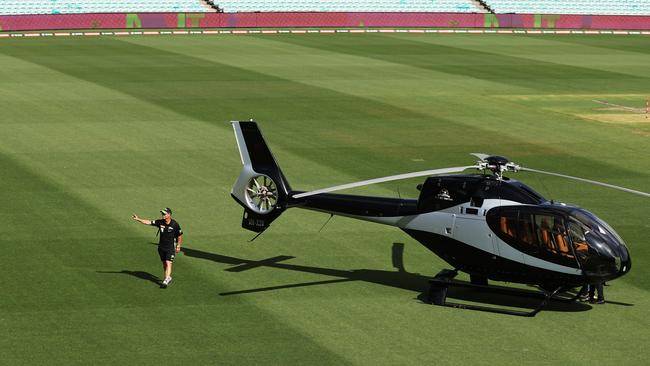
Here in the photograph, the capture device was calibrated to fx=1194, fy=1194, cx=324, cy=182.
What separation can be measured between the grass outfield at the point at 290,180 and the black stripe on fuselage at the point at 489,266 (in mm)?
810

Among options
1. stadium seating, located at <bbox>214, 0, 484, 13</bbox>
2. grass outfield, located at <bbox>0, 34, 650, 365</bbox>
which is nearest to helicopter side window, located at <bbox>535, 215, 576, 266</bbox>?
grass outfield, located at <bbox>0, 34, 650, 365</bbox>

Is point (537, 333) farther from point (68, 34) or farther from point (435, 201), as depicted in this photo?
point (68, 34)

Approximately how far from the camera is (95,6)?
270ft

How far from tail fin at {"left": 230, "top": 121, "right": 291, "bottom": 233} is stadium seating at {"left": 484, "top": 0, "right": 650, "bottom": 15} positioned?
7100 cm

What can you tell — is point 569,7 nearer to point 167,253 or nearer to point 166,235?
point 166,235

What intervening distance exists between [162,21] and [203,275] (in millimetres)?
60102

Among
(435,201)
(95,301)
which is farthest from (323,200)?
(95,301)

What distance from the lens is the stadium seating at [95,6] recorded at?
80062mm

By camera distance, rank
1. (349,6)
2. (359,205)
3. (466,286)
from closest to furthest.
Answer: (466,286) < (359,205) < (349,6)

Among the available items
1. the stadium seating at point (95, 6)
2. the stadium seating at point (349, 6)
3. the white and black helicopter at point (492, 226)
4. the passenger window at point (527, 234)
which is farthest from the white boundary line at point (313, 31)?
the passenger window at point (527, 234)

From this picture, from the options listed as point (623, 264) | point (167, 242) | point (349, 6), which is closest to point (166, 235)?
point (167, 242)

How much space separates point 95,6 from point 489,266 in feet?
211

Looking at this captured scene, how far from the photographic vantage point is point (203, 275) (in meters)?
24.4

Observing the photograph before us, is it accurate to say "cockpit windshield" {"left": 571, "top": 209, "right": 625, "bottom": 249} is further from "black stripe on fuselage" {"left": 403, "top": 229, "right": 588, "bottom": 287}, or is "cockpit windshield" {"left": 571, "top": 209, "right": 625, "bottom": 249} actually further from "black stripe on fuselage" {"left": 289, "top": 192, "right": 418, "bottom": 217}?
"black stripe on fuselage" {"left": 289, "top": 192, "right": 418, "bottom": 217}
